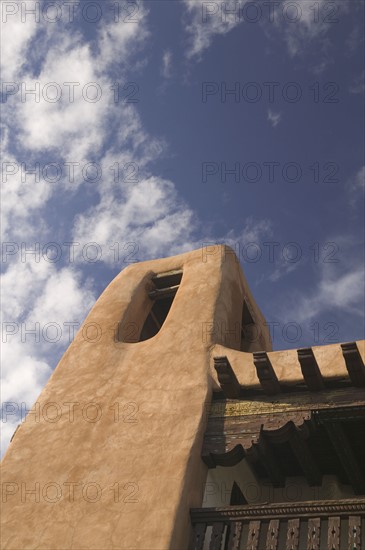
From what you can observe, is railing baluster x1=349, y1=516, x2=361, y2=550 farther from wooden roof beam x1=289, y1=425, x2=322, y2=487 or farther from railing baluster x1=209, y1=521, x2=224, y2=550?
wooden roof beam x1=289, y1=425, x2=322, y2=487

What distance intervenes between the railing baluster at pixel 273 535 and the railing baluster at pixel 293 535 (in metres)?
0.11

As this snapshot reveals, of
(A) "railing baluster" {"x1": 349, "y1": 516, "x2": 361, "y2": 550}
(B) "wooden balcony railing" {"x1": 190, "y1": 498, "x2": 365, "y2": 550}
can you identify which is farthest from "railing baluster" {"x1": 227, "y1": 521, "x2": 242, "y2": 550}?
(A) "railing baluster" {"x1": 349, "y1": 516, "x2": 361, "y2": 550}

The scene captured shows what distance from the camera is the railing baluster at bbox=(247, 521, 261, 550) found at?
5.90 metres

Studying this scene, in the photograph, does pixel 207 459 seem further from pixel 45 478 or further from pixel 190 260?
pixel 190 260

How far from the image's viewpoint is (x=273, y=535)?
5957mm

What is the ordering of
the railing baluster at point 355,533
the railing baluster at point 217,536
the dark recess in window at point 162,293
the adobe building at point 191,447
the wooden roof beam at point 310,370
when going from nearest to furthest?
the railing baluster at point 355,533, the railing baluster at point 217,536, the adobe building at point 191,447, the wooden roof beam at point 310,370, the dark recess in window at point 162,293

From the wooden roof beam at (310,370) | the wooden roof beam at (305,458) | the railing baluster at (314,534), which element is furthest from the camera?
the wooden roof beam at (305,458)

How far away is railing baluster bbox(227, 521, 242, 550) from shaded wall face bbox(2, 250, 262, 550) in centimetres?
43

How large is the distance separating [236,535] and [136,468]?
1361 millimetres

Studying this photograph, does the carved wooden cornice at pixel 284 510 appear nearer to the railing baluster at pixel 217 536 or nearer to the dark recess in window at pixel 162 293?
Result: the railing baluster at pixel 217 536

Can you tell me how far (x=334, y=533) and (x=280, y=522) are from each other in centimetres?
57

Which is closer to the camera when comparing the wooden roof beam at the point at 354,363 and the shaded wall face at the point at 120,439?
the shaded wall face at the point at 120,439

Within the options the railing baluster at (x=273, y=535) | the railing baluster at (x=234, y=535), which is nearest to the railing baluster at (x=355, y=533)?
the railing baluster at (x=273, y=535)

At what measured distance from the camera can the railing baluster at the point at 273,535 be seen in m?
5.86
